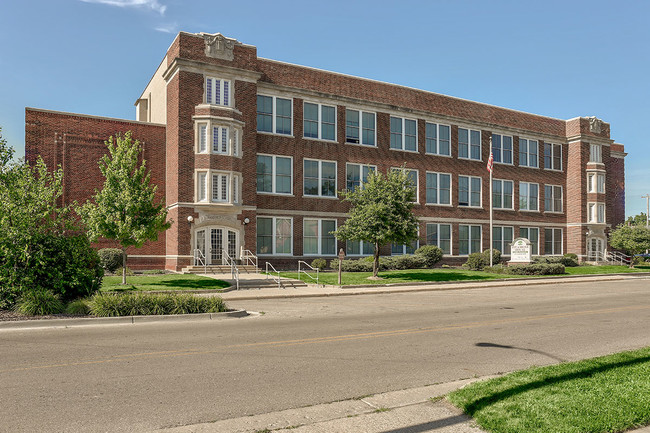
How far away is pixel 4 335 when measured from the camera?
11.0m

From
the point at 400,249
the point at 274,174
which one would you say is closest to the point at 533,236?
the point at 400,249

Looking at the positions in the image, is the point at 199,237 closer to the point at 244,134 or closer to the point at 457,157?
the point at 244,134

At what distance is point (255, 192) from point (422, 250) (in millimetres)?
13084

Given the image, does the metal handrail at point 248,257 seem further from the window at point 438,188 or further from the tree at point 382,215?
the window at point 438,188

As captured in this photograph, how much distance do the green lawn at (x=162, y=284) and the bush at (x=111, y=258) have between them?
438 centimetres

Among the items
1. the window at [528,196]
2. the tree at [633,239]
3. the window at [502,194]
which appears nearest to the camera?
the tree at [633,239]

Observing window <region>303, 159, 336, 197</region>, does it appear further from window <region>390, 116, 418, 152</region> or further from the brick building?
window <region>390, 116, 418, 152</region>

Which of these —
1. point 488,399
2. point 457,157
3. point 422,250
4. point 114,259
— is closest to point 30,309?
point 488,399

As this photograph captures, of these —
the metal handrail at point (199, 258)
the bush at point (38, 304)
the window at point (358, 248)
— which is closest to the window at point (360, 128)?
the window at point (358, 248)

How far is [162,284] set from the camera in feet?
72.0

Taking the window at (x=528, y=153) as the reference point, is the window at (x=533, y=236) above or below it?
below

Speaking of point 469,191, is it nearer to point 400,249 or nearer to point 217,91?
point 400,249

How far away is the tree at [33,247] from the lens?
13.6 metres

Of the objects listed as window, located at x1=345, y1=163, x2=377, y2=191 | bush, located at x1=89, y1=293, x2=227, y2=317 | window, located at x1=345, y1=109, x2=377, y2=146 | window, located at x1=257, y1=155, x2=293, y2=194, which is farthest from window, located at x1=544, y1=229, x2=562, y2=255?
bush, located at x1=89, y1=293, x2=227, y2=317
